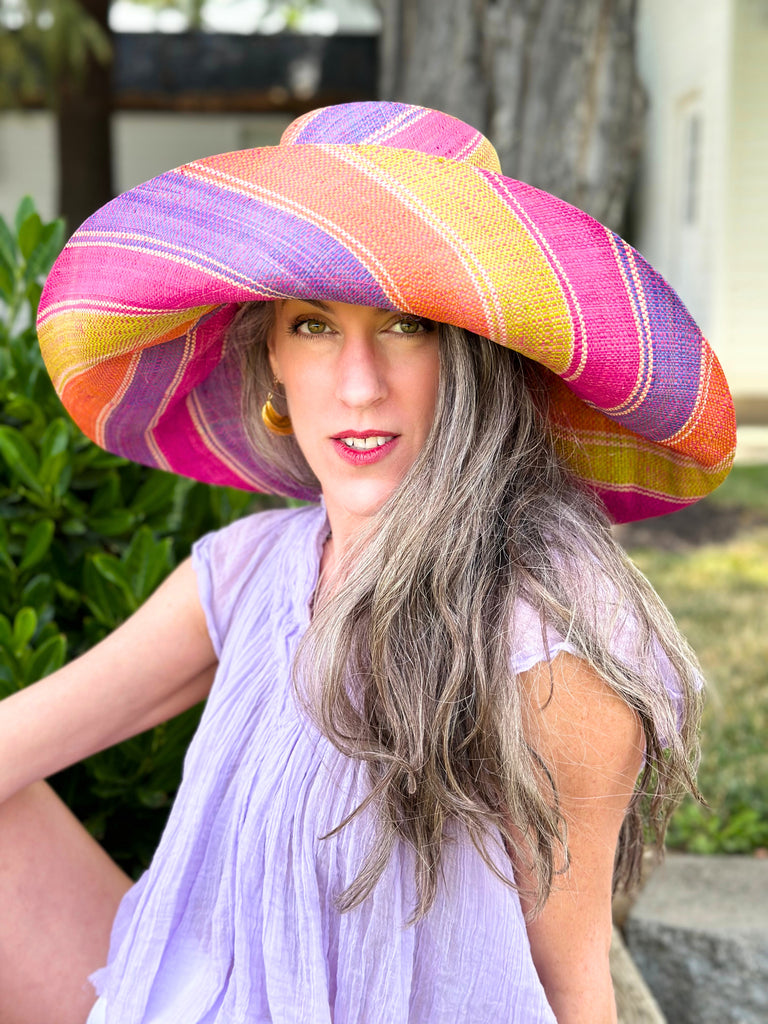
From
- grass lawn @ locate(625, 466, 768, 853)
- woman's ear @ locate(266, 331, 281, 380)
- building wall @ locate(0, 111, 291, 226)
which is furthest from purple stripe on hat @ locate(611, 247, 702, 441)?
building wall @ locate(0, 111, 291, 226)

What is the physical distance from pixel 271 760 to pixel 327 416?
A: 51 centimetres

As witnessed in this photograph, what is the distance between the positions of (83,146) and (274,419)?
804 cm

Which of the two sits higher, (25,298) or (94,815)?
(25,298)

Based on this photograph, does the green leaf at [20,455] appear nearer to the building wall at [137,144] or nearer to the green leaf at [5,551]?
the green leaf at [5,551]

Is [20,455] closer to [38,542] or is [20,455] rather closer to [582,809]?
[38,542]

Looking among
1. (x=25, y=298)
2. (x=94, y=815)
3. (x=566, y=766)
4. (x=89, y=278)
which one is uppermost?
(x=89, y=278)

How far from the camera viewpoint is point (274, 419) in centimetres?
201

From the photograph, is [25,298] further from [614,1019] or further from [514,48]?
[514,48]

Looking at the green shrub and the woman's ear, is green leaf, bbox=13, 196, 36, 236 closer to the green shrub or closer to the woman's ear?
the green shrub

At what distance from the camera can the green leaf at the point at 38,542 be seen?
2234 millimetres

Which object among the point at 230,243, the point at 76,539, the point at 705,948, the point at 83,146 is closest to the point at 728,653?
the point at 705,948

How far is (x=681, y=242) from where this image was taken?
38.4 feet

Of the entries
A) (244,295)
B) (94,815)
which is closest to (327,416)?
(244,295)

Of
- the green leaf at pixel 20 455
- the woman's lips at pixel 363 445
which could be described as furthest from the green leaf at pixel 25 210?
the woman's lips at pixel 363 445
